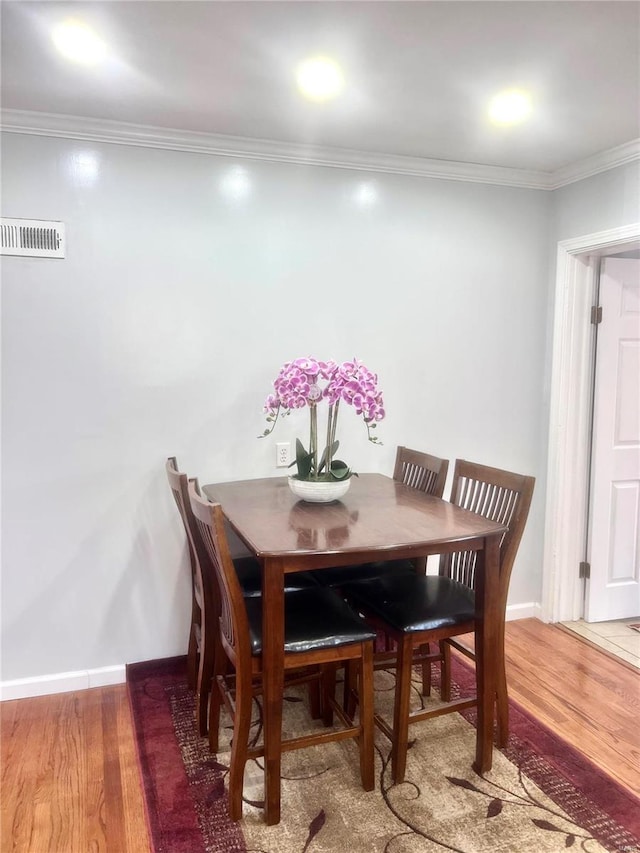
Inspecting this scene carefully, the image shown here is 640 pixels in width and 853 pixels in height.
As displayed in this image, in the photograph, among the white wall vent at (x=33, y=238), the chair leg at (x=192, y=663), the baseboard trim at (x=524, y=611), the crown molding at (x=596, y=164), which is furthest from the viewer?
the baseboard trim at (x=524, y=611)

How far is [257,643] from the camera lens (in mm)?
1843

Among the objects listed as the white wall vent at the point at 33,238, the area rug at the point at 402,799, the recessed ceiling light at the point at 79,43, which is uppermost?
the recessed ceiling light at the point at 79,43

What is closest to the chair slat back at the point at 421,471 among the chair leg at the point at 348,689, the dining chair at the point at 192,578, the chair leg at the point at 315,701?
the chair leg at the point at 348,689

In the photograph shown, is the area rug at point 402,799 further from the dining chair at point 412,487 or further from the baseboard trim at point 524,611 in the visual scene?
the baseboard trim at point 524,611

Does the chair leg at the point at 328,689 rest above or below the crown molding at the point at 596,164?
below

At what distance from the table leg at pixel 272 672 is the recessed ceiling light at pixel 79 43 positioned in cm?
167

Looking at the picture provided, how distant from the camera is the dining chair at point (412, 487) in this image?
2.53m

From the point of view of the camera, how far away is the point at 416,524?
2066mm

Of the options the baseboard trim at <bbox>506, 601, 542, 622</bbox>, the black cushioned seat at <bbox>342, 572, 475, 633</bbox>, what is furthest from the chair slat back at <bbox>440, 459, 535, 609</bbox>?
the baseboard trim at <bbox>506, 601, 542, 622</bbox>

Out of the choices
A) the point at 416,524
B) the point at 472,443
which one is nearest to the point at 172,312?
the point at 416,524

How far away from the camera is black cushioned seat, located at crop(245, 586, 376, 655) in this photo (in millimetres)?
1851

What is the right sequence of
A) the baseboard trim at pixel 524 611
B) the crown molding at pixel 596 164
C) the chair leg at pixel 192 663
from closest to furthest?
the chair leg at pixel 192 663 → the crown molding at pixel 596 164 → the baseboard trim at pixel 524 611

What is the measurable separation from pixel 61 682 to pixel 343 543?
5.36 feet

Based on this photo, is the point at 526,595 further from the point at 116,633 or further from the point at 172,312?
the point at 172,312
